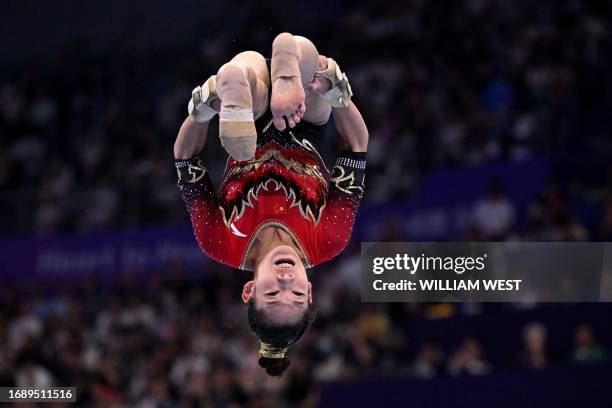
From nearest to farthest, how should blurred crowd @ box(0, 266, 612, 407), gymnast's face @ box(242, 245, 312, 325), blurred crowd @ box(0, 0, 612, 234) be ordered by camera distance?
gymnast's face @ box(242, 245, 312, 325), blurred crowd @ box(0, 266, 612, 407), blurred crowd @ box(0, 0, 612, 234)

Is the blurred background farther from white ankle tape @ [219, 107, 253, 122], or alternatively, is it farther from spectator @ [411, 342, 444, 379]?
white ankle tape @ [219, 107, 253, 122]

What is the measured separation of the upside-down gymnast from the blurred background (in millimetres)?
2782

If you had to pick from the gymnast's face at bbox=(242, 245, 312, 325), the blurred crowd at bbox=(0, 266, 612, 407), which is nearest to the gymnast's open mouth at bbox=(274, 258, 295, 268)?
the gymnast's face at bbox=(242, 245, 312, 325)

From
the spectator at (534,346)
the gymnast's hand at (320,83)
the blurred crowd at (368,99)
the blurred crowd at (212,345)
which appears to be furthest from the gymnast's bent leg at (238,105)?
the blurred crowd at (368,99)

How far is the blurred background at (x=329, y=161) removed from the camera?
8.05m

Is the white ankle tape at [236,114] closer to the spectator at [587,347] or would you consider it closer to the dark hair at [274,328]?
the dark hair at [274,328]

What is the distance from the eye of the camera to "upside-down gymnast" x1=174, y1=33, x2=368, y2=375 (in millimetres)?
4613

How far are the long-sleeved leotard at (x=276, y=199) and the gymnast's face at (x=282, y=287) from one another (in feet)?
0.67

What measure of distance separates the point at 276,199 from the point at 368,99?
628 centimetres

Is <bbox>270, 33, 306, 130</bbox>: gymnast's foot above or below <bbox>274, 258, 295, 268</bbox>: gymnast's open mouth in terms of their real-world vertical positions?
above

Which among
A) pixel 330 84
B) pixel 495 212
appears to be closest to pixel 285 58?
pixel 330 84

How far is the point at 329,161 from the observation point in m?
9.93

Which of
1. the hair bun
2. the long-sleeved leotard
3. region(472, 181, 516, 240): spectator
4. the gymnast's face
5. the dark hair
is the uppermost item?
region(472, 181, 516, 240): spectator

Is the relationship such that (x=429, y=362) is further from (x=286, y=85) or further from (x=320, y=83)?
(x=286, y=85)
